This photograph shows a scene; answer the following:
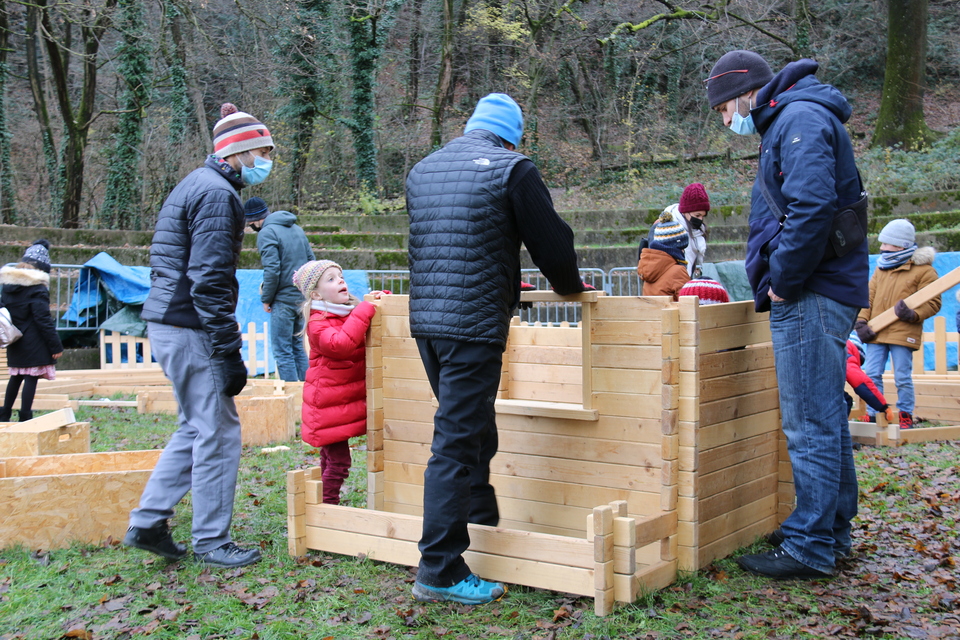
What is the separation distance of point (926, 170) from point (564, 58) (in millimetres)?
11292

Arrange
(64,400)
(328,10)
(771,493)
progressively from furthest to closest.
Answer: (328,10) < (64,400) < (771,493)

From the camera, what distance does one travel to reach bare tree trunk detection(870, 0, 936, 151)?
1914cm

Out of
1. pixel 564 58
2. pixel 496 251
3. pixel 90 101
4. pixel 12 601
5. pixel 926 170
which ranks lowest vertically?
pixel 12 601

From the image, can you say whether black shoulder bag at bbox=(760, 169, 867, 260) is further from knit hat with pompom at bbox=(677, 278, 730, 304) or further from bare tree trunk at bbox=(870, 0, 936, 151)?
bare tree trunk at bbox=(870, 0, 936, 151)

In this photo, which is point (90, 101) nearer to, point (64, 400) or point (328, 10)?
point (328, 10)

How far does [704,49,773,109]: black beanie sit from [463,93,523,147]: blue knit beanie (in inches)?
37.2

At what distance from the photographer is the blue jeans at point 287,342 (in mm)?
8258

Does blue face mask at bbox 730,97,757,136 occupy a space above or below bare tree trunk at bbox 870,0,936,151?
below

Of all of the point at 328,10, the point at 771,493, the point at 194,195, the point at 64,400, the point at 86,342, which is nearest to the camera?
the point at 194,195

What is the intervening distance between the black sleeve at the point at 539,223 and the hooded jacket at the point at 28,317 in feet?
20.2

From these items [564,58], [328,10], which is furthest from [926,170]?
[328,10]

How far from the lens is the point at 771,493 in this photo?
4.16m

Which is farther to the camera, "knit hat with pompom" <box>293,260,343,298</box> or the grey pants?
"knit hat with pompom" <box>293,260,343,298</box>

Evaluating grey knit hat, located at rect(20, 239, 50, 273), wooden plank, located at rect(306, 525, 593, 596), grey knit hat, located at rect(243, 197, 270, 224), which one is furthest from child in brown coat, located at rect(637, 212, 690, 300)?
grey knit hat, located at rect(20, 239, 50, 273)
